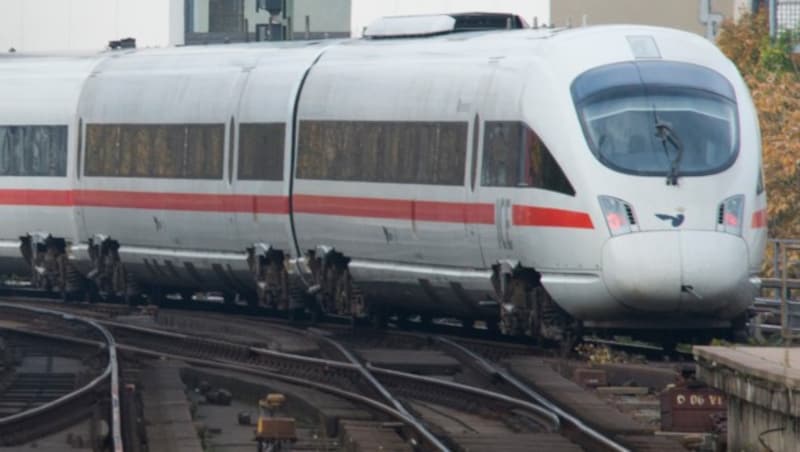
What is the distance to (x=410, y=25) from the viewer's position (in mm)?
25922

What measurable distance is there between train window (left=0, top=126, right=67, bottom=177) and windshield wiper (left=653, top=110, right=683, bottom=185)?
38.2 feet

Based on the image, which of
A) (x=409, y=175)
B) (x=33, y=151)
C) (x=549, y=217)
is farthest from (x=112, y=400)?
(x=33, y=151)

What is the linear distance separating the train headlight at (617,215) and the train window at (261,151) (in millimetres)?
6622

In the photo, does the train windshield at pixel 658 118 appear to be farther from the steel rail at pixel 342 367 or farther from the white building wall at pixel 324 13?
the white building wall at pixel 324 13

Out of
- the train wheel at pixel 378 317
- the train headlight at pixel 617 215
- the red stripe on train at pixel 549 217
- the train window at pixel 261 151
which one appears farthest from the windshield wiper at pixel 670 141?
the train window at pixel 261 151

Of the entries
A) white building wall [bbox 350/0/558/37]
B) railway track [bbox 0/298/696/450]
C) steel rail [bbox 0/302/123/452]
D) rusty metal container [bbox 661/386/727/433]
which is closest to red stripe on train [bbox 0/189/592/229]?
railway track [bbox 0/298/696/450]

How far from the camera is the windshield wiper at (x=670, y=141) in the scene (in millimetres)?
20438

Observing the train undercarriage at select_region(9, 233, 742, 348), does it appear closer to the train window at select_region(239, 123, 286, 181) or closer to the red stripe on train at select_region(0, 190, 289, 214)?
the red stripe on train at select_region(0, 190, 289, 214)

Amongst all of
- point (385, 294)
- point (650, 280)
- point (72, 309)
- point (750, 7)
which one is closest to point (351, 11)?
point (750, 7)

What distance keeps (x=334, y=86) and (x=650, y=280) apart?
6.40 meters

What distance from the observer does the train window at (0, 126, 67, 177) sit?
100 feet

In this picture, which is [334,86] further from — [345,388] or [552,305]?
[345,388]

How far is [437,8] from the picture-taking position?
59531 millimetres

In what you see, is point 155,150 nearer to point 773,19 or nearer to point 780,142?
point 780,142
